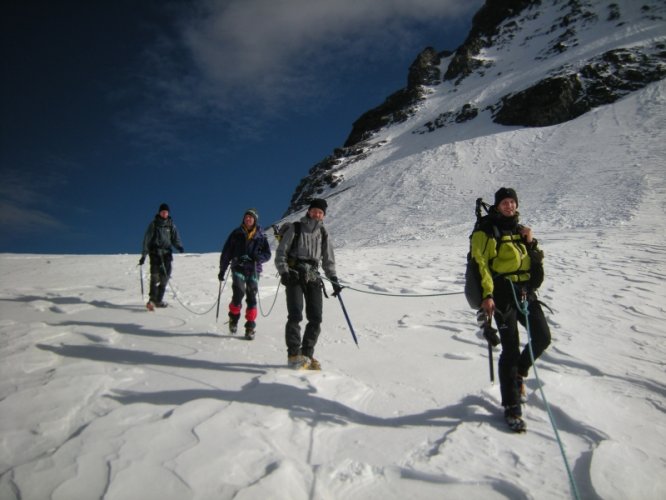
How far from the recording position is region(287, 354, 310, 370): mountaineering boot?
4.40 metres

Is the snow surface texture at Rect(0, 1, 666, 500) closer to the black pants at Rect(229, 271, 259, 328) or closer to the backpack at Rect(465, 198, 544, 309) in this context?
the black pants at Rect(229, 271, 259, 328)

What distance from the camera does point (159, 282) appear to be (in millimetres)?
7969

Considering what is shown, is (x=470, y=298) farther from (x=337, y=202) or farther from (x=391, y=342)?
(x=337, y=202)

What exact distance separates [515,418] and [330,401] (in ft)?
5.45

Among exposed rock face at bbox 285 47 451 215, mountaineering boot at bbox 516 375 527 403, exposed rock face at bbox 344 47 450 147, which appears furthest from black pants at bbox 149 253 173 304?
exposed rock face at bbox 344 47 450 147

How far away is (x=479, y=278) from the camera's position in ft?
11.3

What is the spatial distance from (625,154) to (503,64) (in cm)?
4744

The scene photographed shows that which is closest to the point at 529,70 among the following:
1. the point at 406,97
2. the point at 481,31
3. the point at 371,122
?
the point at 406,97

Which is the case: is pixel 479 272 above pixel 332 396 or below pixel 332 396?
above

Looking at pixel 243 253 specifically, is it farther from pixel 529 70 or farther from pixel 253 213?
pixel 529 70

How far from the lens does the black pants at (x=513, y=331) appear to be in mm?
3307

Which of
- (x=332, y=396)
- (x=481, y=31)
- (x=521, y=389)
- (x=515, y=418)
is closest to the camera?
(x=515, y=418)

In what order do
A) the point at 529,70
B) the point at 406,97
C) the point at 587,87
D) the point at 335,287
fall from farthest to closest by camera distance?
the point at 406,97, the point at 529,70, the point at 587,87, the point at 335,287

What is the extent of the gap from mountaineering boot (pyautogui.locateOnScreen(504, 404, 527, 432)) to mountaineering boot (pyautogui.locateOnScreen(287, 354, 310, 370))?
2230mm
